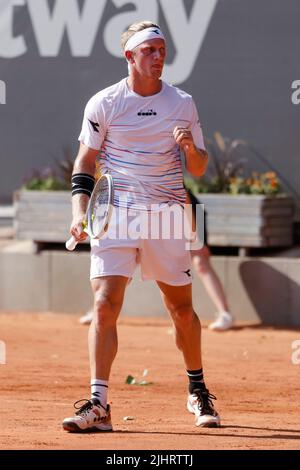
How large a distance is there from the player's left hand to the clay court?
5.07ft

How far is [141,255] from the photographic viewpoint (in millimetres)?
7152

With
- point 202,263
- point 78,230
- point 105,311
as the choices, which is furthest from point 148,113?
point 202,263

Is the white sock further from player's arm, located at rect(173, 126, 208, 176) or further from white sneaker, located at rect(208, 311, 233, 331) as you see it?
white sneaker, located at rect(208, 311, 233, 331)

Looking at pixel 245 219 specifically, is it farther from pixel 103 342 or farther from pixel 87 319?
pixel 103 342

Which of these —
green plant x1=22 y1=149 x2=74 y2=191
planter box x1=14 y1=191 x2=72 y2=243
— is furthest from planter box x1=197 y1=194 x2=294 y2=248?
green plant x1=22 y1=149 x2=74 y2=191

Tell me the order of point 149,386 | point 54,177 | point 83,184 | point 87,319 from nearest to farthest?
point 83,184
point 149,386
point 87,319
point 54,177

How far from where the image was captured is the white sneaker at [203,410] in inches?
282

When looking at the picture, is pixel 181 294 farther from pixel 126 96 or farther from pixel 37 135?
pixel 37 135

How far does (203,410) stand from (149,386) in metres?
1.86

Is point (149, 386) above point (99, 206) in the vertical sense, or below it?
below

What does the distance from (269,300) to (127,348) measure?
1.94 meters

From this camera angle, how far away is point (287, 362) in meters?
10.2

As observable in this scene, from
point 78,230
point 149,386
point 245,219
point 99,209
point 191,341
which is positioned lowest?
point 149,386
